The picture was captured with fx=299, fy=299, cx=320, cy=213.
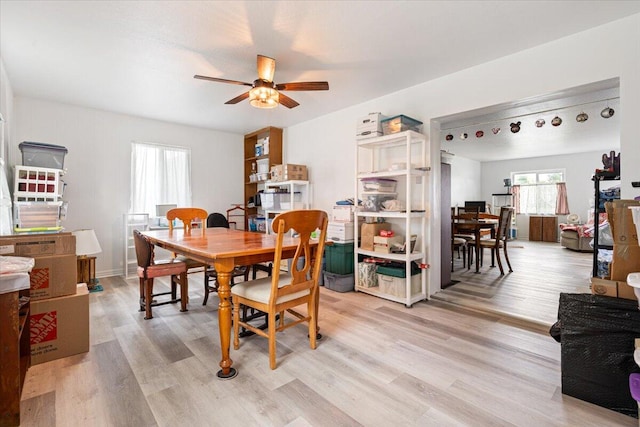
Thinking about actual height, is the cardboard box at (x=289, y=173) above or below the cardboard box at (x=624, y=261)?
above

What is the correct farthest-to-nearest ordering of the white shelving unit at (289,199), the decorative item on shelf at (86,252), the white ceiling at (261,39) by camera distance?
the white shelving unit at (289,199), the decorative item on shelf at (86,252), the white ceiling at (261,39)

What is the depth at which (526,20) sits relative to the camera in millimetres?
2176

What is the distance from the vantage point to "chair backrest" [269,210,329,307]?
5.82 feet

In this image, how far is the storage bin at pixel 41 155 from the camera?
3152 millimetres

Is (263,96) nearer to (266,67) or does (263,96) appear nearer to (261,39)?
(266,67)

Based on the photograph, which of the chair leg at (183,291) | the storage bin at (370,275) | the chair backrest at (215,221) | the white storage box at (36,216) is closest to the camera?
the chair leg at (183,291)

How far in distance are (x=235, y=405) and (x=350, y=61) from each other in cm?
283

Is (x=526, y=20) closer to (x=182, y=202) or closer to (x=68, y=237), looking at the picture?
(x=68, y=237)

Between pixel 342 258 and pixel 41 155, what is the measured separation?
140 inches

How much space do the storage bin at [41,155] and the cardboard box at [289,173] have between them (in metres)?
2.63

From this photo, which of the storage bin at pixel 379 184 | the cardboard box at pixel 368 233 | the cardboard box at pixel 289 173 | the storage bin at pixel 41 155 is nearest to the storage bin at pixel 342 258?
the cardboard box at pixel 368 233

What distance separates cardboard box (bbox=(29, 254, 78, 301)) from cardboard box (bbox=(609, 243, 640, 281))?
337 cm

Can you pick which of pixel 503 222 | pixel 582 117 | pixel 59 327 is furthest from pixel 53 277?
pixel 503 222

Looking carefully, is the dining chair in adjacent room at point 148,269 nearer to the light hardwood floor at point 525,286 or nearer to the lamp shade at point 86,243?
the lamp shade at point 86,243
